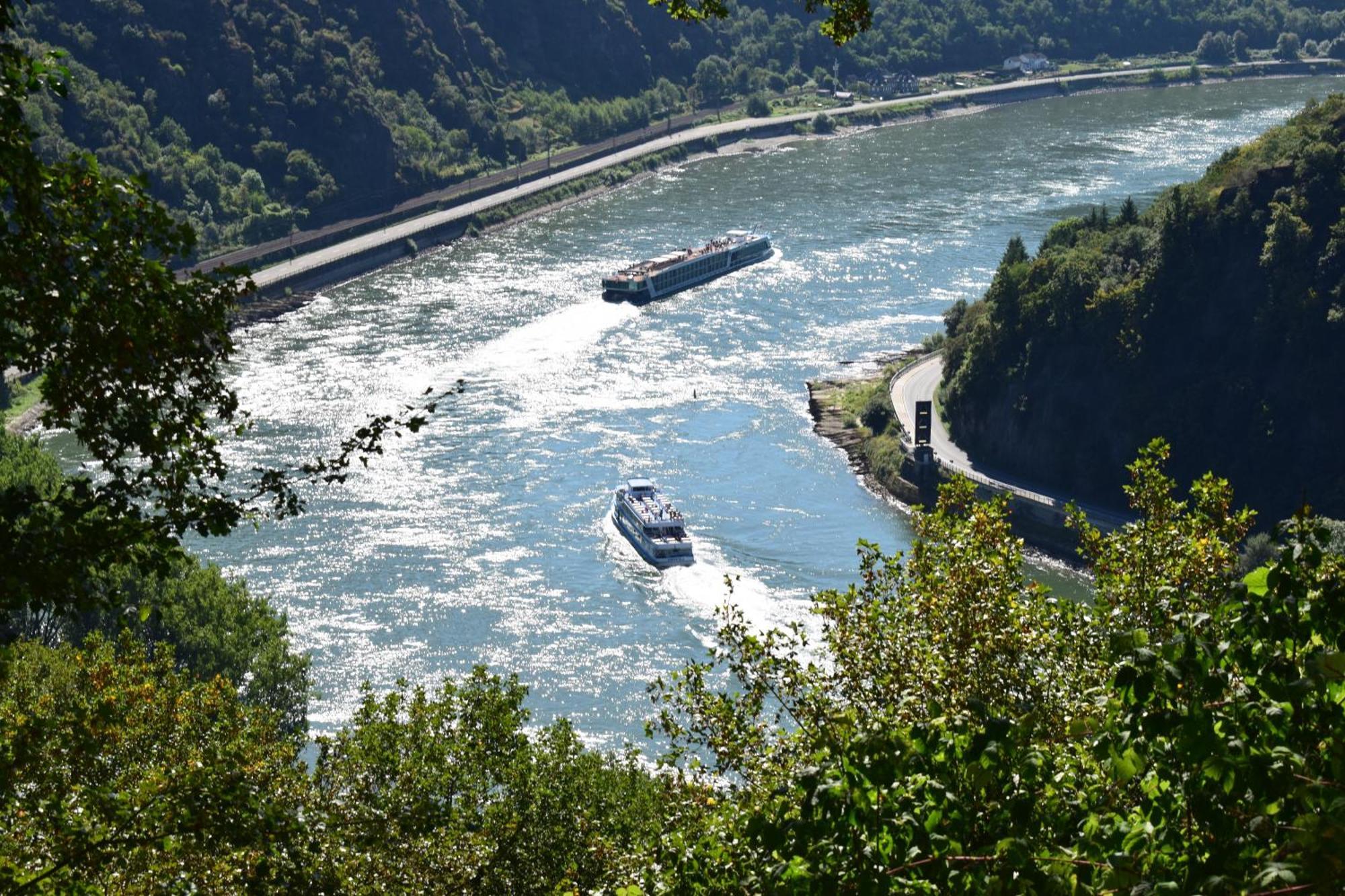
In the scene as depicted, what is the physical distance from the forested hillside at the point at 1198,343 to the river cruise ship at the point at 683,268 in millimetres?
27734

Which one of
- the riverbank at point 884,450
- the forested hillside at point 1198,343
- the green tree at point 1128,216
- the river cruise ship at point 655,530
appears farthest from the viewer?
the green tree at point 1128,216

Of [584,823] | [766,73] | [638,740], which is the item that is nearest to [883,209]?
[766,73]

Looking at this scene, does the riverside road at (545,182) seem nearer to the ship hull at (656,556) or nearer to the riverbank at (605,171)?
the riverbank at (605,171)

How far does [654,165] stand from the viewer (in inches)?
6201

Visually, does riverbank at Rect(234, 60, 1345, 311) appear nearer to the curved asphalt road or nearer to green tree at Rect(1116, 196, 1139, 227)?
the curved asphalt road

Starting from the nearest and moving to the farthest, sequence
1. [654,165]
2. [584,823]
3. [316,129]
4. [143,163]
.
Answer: [584,823] < [143,163] < [316,129] < [654,165]

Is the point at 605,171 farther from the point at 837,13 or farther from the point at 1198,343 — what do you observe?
the point at 837,13

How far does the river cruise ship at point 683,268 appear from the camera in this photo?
107688 mm

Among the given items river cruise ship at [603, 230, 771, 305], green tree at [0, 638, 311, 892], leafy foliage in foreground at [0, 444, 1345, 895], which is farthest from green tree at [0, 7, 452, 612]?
river cruise ship at [603, 230, 771, 305]

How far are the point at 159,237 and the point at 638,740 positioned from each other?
129ft

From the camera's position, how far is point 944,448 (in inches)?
3214

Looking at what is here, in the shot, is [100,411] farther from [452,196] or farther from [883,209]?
[452,196]

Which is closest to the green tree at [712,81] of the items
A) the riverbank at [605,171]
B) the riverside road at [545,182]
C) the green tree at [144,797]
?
the riverside road at [545,182]

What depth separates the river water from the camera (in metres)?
60.4
